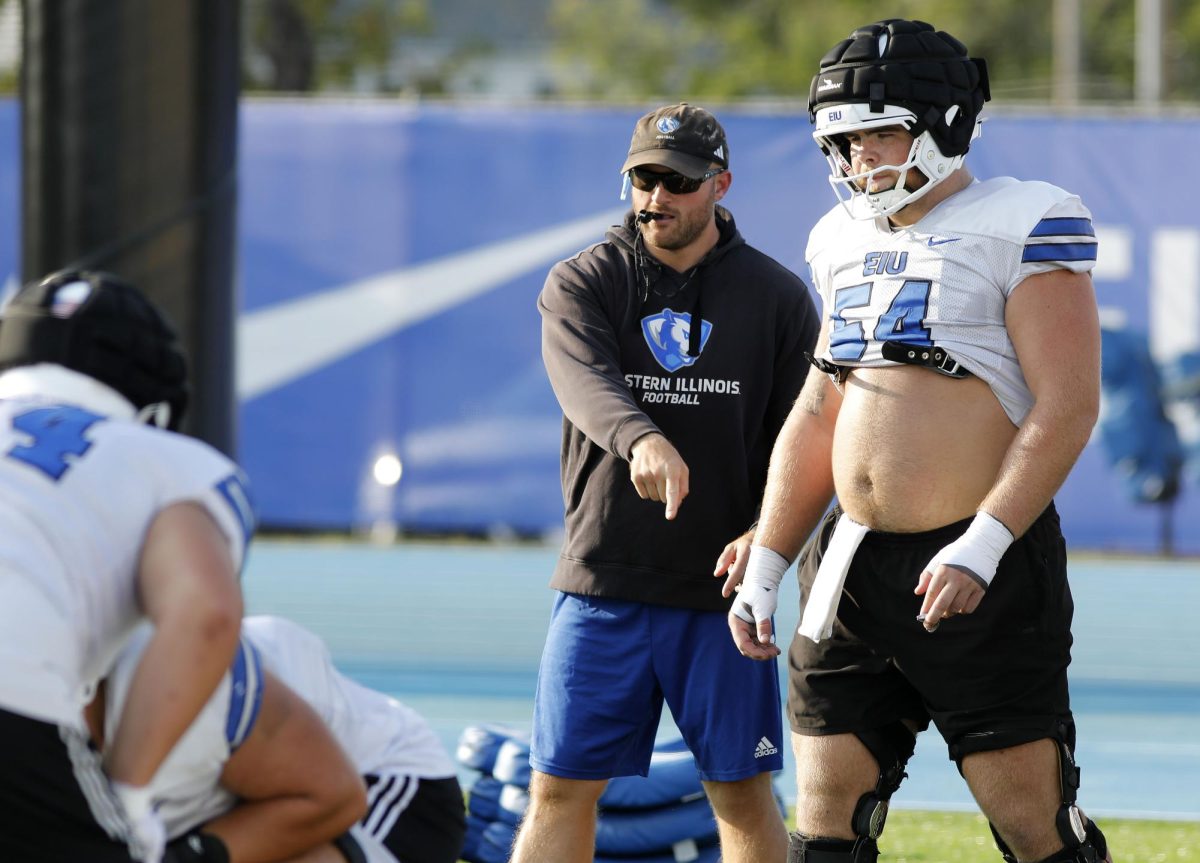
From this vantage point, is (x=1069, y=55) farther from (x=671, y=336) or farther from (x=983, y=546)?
(x=983, y=546)

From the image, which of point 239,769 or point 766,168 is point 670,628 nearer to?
point 239,769

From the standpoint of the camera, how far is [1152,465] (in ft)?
41.3

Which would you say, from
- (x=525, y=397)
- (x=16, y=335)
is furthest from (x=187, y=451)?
(x=525, y=397)

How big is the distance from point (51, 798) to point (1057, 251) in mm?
2141

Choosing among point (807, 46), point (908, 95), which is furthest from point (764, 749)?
point (807, 46)

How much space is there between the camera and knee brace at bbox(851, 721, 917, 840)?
12.2 ft

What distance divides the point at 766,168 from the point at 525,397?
7.81 feet

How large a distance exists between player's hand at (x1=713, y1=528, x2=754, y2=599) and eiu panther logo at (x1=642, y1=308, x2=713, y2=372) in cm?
49

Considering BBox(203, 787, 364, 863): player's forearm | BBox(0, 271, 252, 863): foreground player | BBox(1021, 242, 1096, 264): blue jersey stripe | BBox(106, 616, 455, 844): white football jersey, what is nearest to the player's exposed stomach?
BBox(1021, 242, 1096, 264): blue jersey stripe

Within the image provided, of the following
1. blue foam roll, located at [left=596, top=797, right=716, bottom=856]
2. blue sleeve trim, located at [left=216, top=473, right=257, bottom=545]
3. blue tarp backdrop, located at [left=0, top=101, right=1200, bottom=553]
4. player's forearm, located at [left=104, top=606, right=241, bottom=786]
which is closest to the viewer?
player's forearm, located at [left=104, top=606, right=241, bottom=786]

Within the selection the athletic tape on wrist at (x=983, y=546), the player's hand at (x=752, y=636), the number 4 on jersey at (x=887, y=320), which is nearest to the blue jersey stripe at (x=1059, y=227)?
the number 4 on jersey at (x=887, y=320)

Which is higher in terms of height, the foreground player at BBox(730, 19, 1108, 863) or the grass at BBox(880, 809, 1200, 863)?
the foreground player at BBox(730, 19, 1108, 863)

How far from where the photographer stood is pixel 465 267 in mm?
13125

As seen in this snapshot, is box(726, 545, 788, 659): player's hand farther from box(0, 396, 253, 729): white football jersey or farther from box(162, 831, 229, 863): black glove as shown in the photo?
box(0, 396, 253, 729): white football jersey
